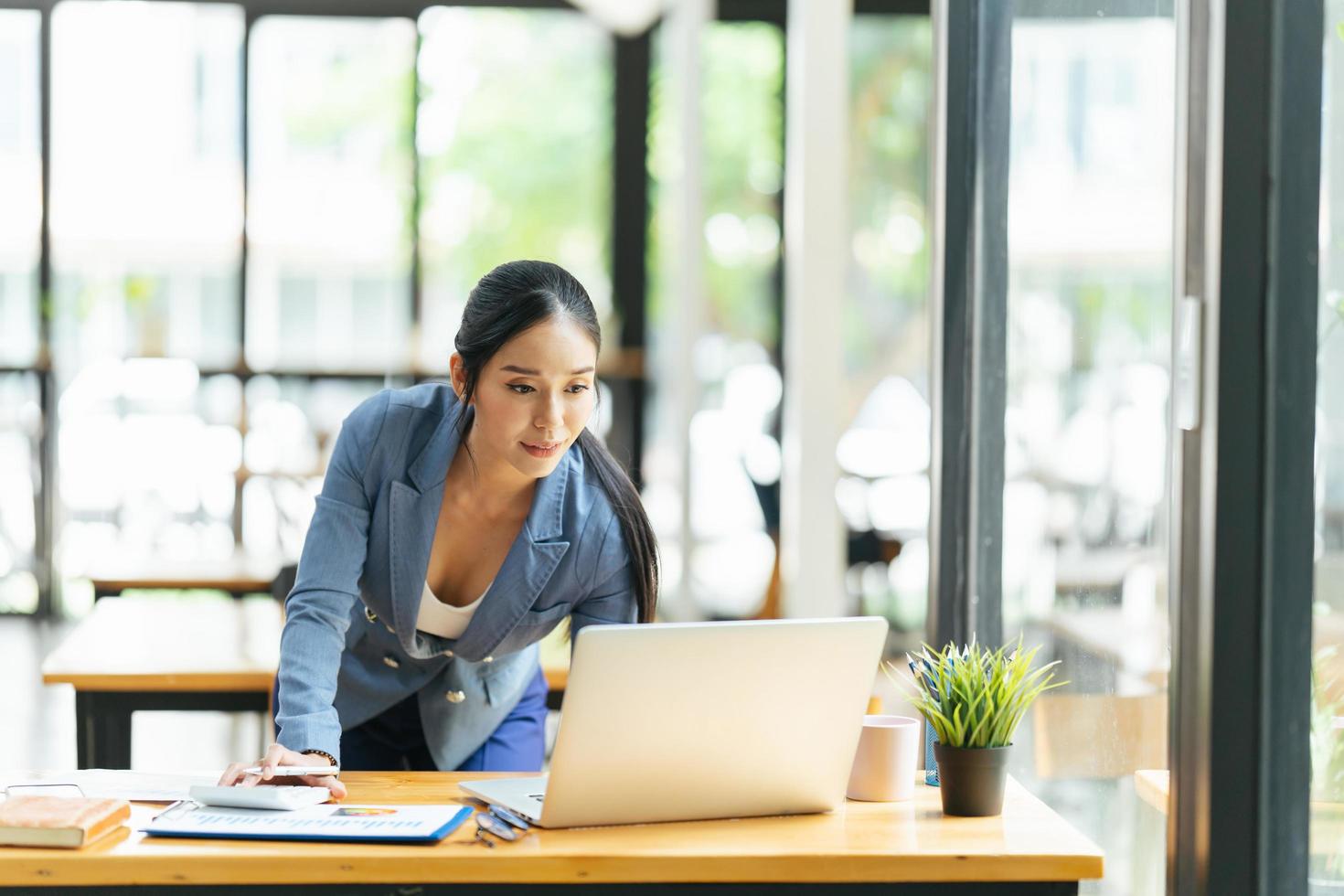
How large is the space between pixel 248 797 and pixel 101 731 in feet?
3.83

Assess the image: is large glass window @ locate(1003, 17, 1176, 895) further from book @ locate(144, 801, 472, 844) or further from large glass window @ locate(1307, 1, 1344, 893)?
book @ locate(144, 801, 472, 844)

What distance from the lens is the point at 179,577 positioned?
163 inches

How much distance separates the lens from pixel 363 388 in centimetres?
762

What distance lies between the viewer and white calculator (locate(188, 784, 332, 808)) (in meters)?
1.72

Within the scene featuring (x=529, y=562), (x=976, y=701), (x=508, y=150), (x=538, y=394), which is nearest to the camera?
(x=976, y=701)

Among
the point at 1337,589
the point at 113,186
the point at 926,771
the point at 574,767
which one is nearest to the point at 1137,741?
the point at 926,771

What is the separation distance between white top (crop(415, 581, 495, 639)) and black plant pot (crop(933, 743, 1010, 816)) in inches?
28.1

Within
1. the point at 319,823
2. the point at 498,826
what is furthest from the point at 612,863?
the point at 319,823

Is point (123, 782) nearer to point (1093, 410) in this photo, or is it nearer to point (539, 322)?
point (539, 322)

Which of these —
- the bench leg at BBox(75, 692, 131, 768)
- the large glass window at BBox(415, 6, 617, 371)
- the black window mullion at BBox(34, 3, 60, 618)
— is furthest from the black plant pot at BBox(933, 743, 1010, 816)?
the black window mullion at BBox(34, 3, 60, 618)

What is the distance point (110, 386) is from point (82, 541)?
77 cm

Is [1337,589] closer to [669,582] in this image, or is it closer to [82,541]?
[669,582]

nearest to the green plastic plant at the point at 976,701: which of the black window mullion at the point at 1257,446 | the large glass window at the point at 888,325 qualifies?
the black window mullion at the point at 1257,446

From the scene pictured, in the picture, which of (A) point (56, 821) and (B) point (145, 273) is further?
(B) point (145, 273)
